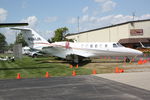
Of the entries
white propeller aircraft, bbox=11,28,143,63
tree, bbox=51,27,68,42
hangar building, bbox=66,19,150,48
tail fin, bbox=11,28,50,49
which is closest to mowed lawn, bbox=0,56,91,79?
white propeller aircraft, bbox=11,28,143,63

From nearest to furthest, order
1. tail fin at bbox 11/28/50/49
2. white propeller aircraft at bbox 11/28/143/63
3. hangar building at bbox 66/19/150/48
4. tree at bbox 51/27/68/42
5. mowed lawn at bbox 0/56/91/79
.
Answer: mowed lawn at bbox 0/56/91/79
white propeller aircraft at bbox 11/28/143/63
tail fin at bbox 11/28/50/49
hangar building at bbox 66/19/150/48
tree at bbox 51/27/68/42

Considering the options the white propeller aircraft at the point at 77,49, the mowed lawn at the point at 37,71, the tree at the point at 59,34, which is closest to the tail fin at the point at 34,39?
the white propeller aircraft at the point at 77,49

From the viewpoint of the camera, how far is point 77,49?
31125mm

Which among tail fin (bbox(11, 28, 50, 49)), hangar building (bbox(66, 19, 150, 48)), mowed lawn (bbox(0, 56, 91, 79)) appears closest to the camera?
mowed lawn (bbox(0, 56, 91, 79))

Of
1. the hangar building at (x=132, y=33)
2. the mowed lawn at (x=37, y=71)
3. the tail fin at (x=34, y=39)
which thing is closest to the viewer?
the mowed lawn at (x=37, y=71)

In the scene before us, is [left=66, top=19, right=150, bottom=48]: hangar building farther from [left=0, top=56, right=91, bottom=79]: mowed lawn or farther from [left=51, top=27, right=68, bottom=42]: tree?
[left=0, top=56, right=91, bottom=79]: mowed lawn

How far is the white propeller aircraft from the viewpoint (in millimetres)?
29144

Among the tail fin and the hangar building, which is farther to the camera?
the hangar building

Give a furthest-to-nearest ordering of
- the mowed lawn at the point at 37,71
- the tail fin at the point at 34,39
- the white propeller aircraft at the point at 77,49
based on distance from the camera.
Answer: the tail fin at the point at 34,39, the white propeller aircraft at the point at 77,49, the mowed lawn at the point at 37,71

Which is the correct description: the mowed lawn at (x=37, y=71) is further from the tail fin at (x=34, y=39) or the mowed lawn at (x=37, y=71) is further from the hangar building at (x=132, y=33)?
the hangar building at (x=132, y=33)

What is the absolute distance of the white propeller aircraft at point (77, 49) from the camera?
29.1 m

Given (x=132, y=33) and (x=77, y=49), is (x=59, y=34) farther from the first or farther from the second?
(x=77, y=49)

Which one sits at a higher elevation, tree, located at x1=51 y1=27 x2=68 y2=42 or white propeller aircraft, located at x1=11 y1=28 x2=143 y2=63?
tree, located at x1=51 y1=27 x2=68 y2=42

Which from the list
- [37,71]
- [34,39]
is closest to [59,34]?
[34,39]
